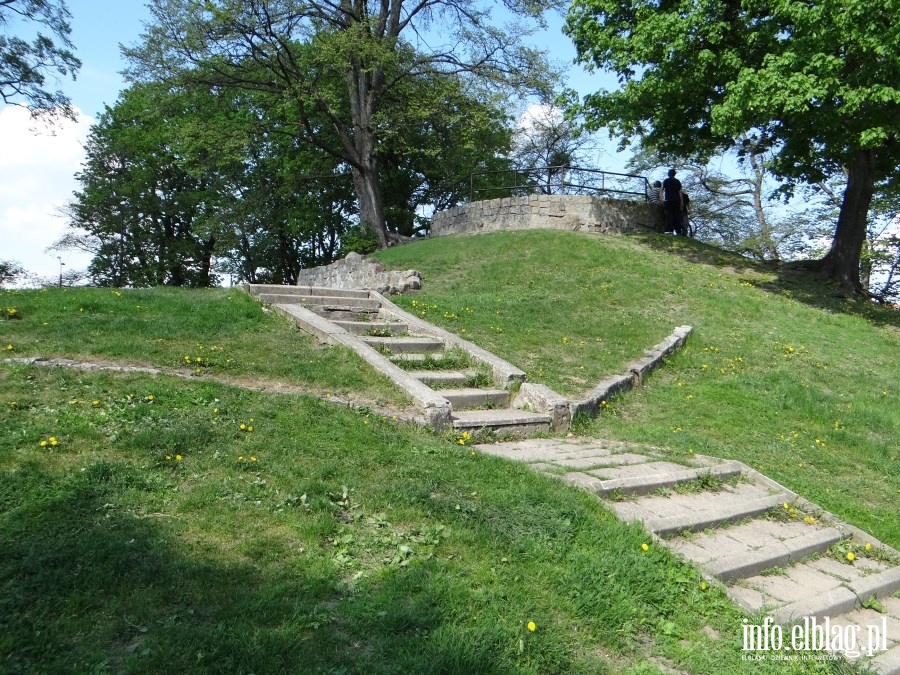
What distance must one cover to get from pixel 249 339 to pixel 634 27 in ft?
45.9

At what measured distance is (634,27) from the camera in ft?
54.0

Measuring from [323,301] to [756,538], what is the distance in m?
7.47

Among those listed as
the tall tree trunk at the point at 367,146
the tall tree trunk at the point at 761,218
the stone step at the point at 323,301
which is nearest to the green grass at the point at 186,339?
the stone step at the point at 323,301

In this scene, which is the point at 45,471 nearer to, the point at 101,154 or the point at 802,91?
the point at 802,91

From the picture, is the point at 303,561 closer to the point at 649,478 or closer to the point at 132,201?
the point at 649,478

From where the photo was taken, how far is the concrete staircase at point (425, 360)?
648 centimetres

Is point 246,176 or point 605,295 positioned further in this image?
point 246,176

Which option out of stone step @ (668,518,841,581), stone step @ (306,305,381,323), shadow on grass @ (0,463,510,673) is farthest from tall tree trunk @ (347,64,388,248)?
shadow on grass @ (0,463,510,673)

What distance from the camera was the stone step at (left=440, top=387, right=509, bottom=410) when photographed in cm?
698

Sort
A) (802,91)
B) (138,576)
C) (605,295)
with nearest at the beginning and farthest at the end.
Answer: (138,576), (802,91), (605,295)

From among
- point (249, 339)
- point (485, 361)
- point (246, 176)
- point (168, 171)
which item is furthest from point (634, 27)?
point (168, 171)

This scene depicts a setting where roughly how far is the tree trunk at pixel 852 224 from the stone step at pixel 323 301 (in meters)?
13.1

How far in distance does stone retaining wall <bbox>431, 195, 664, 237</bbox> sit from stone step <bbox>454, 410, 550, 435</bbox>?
1300 cm

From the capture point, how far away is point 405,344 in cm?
859
